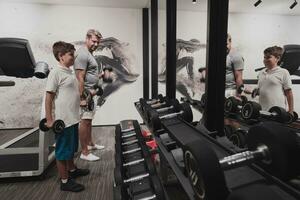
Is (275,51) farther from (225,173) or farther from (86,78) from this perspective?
(86,78)

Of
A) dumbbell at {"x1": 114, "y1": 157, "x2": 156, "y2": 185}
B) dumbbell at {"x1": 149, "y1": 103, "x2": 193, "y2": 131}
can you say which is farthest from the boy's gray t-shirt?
dumbbell at {"x1": 114, "y1": 157, "x2": 156, "y2": 185}

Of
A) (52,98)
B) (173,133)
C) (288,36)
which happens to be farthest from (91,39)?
(288,36)

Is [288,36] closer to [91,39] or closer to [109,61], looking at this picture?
[91,39]

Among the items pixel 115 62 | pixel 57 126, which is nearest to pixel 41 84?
pixel 115 62

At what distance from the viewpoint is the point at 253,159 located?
870 mm

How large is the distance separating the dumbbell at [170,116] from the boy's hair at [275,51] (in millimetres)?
825

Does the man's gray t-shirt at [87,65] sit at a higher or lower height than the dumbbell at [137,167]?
higher

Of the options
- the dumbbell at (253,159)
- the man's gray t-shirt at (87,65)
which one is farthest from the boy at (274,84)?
the man's gray t-shirt at (87,65)

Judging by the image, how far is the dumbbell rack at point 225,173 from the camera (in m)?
0.85

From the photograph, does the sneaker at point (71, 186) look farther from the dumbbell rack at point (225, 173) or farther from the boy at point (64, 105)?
the dumbbell rack at point (225, 173)

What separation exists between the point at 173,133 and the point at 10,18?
15.3 ft

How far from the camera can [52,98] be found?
95.9 inches

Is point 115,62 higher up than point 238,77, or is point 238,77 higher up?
point 115,62

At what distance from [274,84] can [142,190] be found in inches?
52.1
